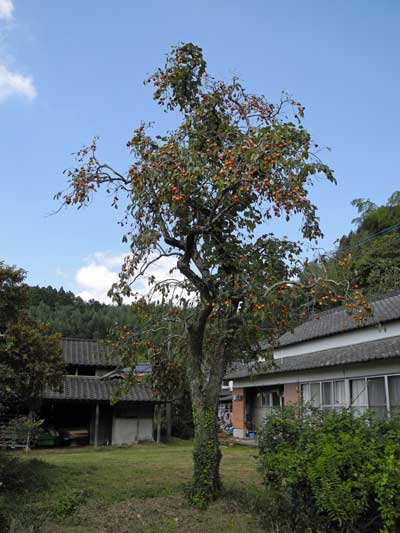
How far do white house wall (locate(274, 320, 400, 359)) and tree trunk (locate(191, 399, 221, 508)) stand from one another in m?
8.17

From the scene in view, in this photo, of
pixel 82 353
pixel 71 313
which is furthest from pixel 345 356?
pixel 71 313

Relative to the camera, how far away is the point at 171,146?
7.71 metres

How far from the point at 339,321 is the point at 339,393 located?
504 centimetres

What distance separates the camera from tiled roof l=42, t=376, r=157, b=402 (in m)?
21.9

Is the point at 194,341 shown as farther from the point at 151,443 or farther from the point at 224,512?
the point at 151,443

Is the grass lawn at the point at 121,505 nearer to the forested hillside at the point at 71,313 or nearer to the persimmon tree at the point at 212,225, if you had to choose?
the persimmon tree at the point at 212,225

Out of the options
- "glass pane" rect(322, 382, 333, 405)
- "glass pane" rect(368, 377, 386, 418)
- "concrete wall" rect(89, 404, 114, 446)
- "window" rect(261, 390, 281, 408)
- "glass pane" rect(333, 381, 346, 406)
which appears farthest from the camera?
"concrete wall" rect(89, 404, 114, 446)

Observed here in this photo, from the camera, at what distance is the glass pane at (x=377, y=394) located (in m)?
14.0

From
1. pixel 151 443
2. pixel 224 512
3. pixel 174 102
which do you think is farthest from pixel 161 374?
pixel 151 443

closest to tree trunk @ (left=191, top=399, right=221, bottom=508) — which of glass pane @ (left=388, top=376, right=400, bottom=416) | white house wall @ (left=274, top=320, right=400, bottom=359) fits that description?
glass pane @ (left=388, top=376, right=400, bottom=416)

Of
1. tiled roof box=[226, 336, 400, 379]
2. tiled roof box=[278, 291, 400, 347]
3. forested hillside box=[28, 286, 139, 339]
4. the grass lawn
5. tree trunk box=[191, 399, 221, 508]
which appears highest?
forested hillside box=[28, 286, 139, 339]

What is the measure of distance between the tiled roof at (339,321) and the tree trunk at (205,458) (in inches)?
299

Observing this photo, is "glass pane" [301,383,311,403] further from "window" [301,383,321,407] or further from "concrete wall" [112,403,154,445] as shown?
"concrete wall" [112,403,154,445]

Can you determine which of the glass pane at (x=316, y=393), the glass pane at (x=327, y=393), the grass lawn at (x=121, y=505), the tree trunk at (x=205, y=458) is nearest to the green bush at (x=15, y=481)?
the grass lawn at (x=121, y=505)
